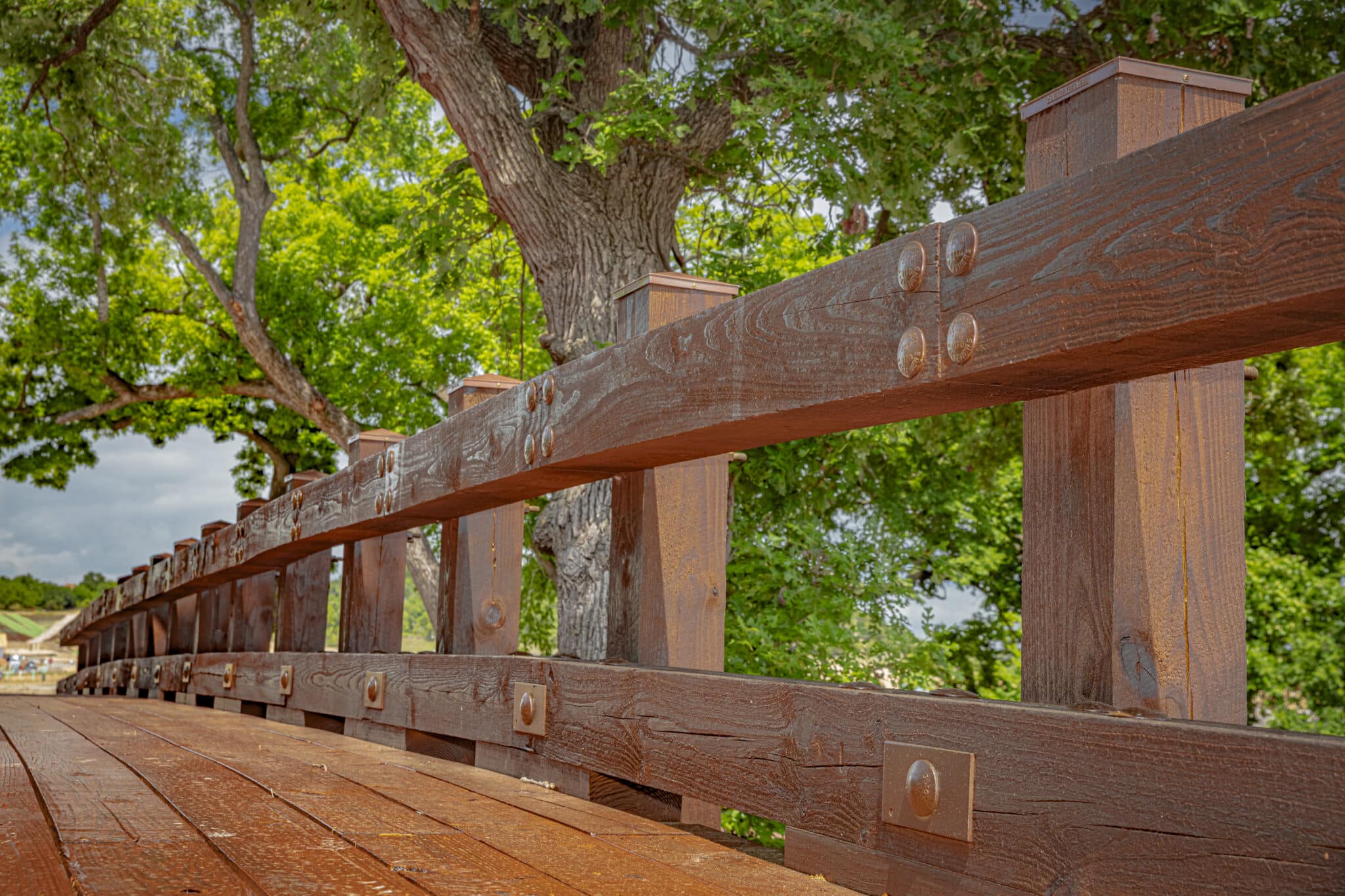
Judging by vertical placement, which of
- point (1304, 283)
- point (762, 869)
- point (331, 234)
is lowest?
point (762, 869)

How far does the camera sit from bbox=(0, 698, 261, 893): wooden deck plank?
1.64m

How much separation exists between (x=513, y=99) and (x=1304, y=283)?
7216 millimetres

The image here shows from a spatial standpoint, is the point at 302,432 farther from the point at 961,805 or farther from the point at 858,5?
the point at 961,805

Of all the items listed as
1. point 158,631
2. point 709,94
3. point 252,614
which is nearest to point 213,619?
point 252,614

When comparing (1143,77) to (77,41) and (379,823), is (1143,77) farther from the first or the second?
(77,41)

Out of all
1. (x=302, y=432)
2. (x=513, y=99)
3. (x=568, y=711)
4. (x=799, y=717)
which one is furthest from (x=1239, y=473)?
(x=302, y=432)

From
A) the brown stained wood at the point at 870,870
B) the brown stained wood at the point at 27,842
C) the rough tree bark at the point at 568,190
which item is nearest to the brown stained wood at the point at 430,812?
A: the brown stained wood at the point at 870,870

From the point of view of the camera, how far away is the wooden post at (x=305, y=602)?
17.1 ft

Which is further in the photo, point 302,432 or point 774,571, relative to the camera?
point 302,432

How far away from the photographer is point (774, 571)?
8.46m

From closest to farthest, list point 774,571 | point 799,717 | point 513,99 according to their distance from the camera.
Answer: point 799,717 < point 513,99 < point 774,571

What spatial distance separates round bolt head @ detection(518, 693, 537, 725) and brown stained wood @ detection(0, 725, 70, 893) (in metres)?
0.95

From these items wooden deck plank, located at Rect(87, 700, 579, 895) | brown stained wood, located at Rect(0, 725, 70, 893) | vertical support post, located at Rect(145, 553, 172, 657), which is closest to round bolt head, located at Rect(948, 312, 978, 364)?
wooden deck plank, located at Rect(87, 700, 579, 895)

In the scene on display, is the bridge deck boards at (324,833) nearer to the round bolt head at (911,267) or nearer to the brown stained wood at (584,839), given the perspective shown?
the brown stained wood at (584,839)
